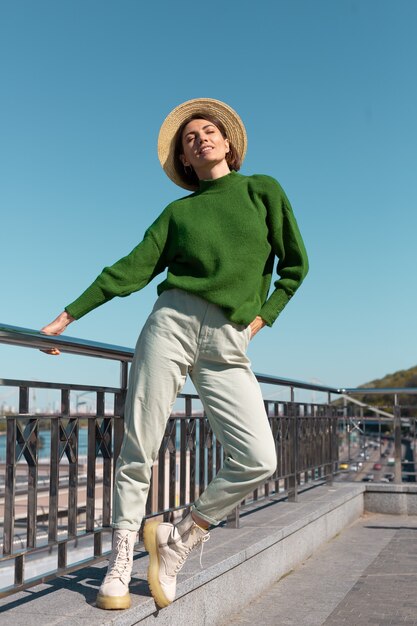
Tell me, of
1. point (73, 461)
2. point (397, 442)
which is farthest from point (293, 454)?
point (73, 461)

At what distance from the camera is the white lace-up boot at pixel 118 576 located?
242cm

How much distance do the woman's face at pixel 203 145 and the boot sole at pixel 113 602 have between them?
1578mm

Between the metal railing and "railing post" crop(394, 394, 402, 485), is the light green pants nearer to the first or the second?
the metal railing

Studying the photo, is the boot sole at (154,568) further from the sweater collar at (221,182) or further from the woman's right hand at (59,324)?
the sweater collar at (221,182)

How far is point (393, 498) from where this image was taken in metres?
7.00

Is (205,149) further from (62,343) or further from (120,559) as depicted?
(120,559)

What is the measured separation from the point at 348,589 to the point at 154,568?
1.69 metres

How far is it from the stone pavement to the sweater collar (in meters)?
1.85

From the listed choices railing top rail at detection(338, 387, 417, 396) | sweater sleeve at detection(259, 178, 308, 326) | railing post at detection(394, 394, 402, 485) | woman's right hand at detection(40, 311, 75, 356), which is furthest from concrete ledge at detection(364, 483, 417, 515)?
woman's right hand at detection(40, 311, 75, 356)

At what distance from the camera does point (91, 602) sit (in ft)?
8.30

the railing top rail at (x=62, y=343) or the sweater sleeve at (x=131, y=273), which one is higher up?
the sweater sleeve at (x=131, y=273)

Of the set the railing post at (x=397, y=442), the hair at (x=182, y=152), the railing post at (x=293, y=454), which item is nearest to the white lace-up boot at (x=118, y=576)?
the hair at (x=182, y=152)

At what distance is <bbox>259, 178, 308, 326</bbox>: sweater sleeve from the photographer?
9.18 ft

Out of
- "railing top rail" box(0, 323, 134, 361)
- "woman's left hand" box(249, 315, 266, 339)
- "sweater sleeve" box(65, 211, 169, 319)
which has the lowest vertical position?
"railing top rail" box(0, 323, 134, 361)
